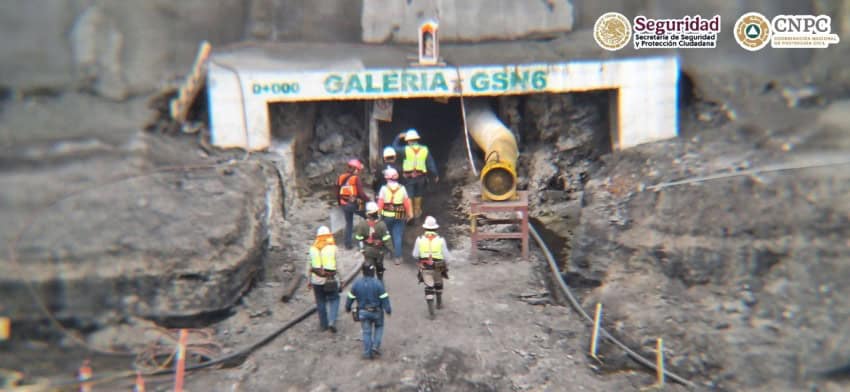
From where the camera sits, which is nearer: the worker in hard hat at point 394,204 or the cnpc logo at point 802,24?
the worker in hard hat at point 394,204

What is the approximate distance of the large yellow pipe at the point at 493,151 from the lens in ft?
39.4

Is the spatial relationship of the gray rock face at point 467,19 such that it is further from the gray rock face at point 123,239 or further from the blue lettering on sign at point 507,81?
the gray rock face at point 123,239

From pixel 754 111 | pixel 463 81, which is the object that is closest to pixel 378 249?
pixel 463 81

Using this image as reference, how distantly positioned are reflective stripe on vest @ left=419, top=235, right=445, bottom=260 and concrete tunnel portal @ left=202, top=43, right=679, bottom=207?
4.47 metres

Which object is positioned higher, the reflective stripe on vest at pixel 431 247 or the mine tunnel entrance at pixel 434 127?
the mine tunnel entrance at pixel 434 127

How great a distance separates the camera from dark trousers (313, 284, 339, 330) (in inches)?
358

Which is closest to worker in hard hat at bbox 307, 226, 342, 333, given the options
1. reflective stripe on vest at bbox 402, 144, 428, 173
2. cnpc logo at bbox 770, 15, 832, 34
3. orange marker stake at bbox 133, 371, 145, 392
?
orange marker stake at bbox 133, 371, 145, 392

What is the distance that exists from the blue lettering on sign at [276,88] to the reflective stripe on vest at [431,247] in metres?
6.35

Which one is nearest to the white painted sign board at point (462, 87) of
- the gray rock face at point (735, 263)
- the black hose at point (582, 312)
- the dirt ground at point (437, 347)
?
the gray rock face at point (735, 263)

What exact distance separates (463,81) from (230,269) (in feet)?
23.9

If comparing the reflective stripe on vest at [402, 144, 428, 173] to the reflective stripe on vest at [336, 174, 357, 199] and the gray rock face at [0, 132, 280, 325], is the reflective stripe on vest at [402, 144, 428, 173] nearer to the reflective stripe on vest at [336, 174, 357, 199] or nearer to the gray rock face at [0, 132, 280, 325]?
the reflective stripe on vest at [336, 174, 357, 199]

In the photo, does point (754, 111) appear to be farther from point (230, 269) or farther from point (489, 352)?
point (230, 269)

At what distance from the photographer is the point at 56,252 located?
9586 millimetres

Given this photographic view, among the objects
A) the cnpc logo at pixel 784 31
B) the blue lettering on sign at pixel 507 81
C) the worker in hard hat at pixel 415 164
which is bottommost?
the worker in hard hat at pixel 415 164
